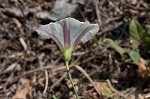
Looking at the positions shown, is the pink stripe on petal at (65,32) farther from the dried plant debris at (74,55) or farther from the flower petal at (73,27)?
the dried plant debris at (74,55)

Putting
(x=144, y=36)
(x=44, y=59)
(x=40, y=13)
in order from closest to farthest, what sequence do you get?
(x=144, y=36)
(x=44, y=59)
(x=40, y=13)

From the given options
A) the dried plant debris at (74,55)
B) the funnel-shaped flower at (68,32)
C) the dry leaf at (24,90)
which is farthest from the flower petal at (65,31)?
the dry leaf at (24,90)

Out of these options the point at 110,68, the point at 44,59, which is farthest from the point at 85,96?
the point at 44,59

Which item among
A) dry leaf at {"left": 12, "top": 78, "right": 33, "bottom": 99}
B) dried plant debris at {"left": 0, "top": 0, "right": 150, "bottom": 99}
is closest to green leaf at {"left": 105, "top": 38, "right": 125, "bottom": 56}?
dried plant debris at {"left": 0, "top": 0, "right": 150, "bottom": 99}

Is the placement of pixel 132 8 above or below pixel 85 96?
above

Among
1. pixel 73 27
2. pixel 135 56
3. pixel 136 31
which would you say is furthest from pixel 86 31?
pixel 136 31

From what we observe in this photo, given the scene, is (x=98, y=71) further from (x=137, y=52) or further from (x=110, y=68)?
(x=137, y=52)

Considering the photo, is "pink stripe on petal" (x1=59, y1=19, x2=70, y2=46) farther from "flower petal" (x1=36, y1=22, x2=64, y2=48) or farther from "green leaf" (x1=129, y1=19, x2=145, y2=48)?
"green leaf" (x1=129, y1=19, x2=145, y2=48)
